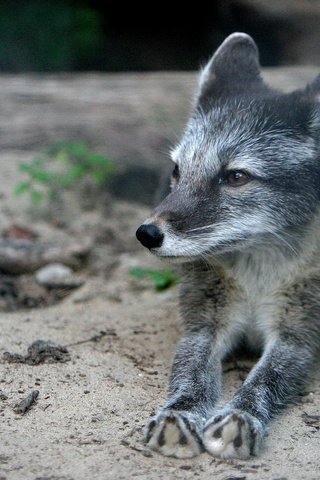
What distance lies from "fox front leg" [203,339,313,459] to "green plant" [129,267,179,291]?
5.92ft

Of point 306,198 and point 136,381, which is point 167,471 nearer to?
point 136,381

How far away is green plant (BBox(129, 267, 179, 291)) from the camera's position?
6.35 m

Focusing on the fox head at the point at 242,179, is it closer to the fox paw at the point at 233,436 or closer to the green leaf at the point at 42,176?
the fox paw at the point at 233,436

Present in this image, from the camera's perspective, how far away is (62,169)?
26.4 feet

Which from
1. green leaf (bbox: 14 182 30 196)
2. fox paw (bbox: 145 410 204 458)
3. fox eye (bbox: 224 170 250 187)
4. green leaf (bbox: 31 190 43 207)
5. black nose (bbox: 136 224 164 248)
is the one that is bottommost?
green leaf (bbox: 31 190 43 207)

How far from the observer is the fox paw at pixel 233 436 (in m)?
3.79

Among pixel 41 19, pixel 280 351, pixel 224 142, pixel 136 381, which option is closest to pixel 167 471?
pixel 136 381

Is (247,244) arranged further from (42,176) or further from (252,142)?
(42,176)

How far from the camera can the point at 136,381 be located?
15.0 ft

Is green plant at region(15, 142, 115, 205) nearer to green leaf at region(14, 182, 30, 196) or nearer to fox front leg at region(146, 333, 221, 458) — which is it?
green leaf at region(14, 182, 30, 196)

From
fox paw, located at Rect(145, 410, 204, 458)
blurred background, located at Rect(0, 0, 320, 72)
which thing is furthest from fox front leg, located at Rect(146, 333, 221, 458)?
blurred background, located at Rect(0, 0, 320, 72)

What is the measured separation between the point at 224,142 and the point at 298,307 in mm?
1119

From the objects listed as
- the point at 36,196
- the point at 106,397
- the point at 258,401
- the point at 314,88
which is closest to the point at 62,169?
the point at 36,196

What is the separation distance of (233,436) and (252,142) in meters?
1.86
